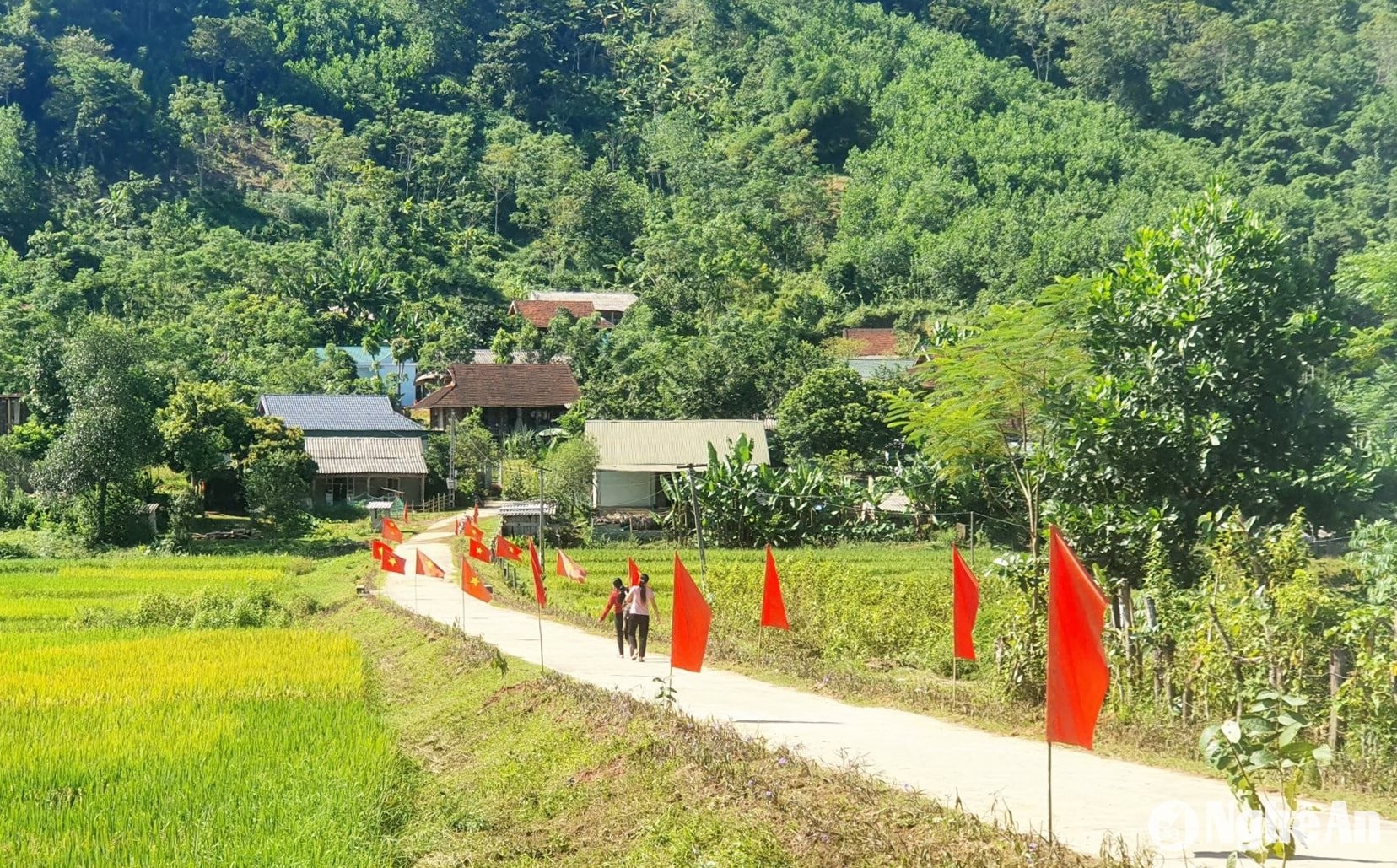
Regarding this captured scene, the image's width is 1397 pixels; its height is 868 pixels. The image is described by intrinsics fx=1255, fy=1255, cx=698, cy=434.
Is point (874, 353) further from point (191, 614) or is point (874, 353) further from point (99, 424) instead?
point (191, 614)

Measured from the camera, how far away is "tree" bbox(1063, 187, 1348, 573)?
52.5ft

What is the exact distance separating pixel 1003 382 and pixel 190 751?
18301 mm

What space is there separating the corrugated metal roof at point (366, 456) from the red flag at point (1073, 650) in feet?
149

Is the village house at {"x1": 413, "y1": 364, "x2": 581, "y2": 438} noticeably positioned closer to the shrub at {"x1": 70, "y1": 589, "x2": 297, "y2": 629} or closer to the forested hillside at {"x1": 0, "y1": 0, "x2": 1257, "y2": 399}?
the forested hillside at {"x1": 0, "y1": 0, "x2": 1257, "y2": 399}

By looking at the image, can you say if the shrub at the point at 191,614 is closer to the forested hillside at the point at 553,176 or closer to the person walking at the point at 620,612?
the person walking at the point at 620,612

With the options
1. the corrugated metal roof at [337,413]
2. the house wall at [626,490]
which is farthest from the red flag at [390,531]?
the corrugated metal roof at [337,413]

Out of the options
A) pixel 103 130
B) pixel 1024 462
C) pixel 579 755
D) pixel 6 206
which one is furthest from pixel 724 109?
pixel 579 755

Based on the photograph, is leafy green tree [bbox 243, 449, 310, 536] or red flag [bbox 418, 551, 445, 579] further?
leafy green tree [bbox 243, 449, 310, 536]

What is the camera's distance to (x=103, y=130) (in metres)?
99.5

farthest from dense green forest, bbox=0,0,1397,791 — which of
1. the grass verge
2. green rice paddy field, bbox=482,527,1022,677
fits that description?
the grass verge

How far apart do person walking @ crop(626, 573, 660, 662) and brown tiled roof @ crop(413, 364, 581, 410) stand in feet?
142

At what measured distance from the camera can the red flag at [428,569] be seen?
25.6m

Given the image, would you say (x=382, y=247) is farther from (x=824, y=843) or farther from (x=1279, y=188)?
(x=824, y=843)

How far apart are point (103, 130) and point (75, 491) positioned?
72.6m
